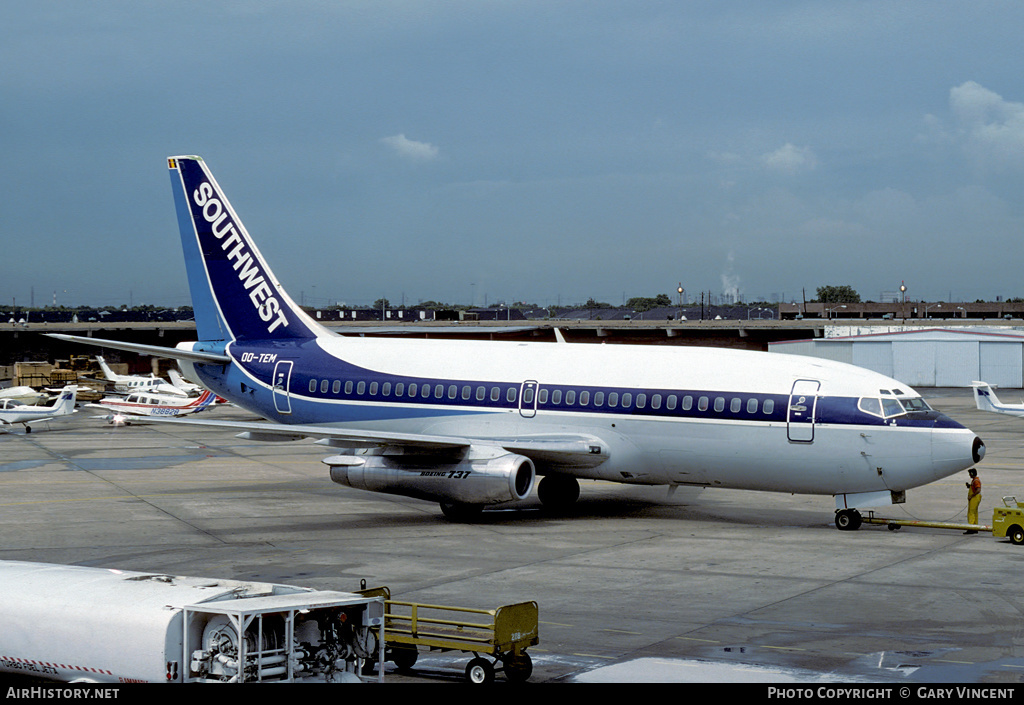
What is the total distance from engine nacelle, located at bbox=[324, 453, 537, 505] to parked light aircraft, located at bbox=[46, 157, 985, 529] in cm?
4

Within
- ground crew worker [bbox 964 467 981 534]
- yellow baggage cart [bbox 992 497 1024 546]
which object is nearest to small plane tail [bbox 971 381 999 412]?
ground crew worker [bbox 964 467 981 534]

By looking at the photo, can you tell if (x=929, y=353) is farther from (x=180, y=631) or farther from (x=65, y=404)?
(x=180, y=631)

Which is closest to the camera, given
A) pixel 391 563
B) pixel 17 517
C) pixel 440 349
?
pixel 391 563

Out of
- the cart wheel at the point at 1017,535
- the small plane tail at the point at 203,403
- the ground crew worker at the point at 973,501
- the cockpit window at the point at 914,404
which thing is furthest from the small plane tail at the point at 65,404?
the cart wheel at the point at 1017,535

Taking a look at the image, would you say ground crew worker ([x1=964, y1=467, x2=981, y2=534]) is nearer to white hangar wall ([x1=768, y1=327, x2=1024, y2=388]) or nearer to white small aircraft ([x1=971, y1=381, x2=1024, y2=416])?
white small aircraft ([x1=971, y1=381, x2=1024, y2=416])

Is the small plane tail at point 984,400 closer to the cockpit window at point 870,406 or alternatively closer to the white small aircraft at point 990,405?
the white small aircraft at point 990,405

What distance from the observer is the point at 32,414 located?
61.8 metres

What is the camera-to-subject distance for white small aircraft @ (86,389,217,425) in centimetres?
6888

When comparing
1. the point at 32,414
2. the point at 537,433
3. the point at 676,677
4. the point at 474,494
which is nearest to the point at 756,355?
the point at 537,433

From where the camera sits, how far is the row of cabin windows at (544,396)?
96.5 feet

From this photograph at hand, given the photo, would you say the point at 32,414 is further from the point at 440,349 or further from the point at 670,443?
the point at 670,443

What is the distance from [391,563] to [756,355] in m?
11.9

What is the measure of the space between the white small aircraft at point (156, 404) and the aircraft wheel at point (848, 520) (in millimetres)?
47340
